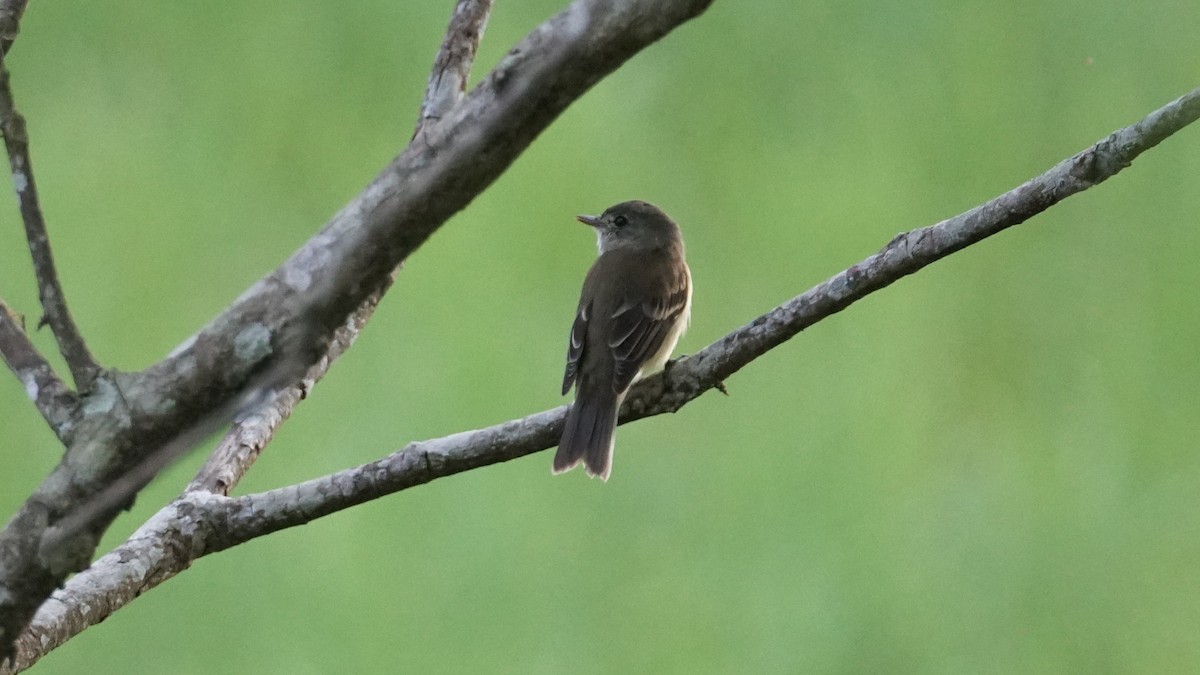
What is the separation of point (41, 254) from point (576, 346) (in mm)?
1719

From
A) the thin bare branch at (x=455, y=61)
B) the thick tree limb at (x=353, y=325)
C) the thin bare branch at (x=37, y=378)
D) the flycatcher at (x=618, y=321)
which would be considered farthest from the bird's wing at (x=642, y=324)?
the thin bare branch at (x=37, y=378)

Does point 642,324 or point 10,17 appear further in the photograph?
point 642,324

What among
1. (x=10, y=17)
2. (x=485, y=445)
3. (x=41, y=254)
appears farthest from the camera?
(x=485, y=445)

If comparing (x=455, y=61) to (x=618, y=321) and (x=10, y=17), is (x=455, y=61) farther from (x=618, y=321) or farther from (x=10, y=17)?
(x=10, y=17)

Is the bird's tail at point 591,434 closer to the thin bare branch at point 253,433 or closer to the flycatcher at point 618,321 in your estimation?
the flycatcher at point 618,321

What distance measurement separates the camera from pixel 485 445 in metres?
1.99

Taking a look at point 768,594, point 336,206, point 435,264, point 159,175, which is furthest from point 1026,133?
point 159,175

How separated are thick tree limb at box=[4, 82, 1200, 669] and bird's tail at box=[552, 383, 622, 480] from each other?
429 millimetres

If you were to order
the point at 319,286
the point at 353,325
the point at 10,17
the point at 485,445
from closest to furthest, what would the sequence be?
1. the point at 319,286
2. the point at 10,17
3. the point at 485,445
4. the point at 353,325

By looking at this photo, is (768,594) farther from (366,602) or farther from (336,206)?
(336,206)

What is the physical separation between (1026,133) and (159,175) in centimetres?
289

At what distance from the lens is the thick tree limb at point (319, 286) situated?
4.23 ft

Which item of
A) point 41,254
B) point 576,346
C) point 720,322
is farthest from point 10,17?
point 720,322

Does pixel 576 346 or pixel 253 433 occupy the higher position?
pixel 576 346
